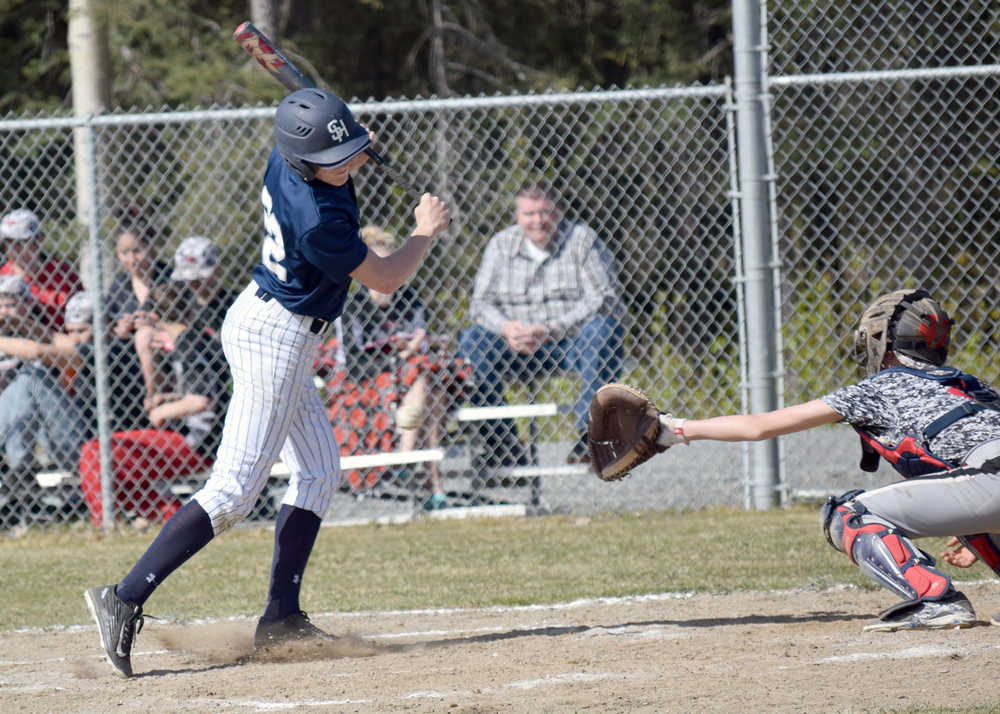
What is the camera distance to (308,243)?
430 cm

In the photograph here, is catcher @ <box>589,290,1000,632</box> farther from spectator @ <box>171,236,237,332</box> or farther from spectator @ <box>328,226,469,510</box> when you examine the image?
spectator @ <box>171,236,237,332</box>

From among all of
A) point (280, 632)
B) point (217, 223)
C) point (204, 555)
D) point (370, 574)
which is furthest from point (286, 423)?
point (217, 223)

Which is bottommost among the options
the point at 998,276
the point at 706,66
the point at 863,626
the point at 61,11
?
Result: the point at 863,626

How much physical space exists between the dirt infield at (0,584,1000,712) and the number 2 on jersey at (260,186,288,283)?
133 centimetres

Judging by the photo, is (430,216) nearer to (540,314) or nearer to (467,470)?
(540,314)

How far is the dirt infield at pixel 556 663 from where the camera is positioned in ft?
12.1

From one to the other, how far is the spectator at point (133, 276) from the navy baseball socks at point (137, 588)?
12.5 feet

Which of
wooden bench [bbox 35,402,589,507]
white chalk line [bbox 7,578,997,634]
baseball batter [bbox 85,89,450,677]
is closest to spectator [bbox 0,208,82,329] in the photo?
wooden bench [bbox 35,402,589,507]

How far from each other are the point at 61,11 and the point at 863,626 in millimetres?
14863

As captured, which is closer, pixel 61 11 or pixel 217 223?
pixel 217 223

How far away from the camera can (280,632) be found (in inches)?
185

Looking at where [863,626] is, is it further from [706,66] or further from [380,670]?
[706,66]

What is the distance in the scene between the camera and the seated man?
7.91 metres

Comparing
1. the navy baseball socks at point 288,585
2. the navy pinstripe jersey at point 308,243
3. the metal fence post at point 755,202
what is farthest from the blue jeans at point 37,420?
the metal fence post at point 755,202
